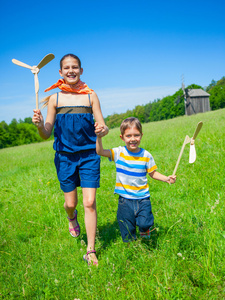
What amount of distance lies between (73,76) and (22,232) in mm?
2293

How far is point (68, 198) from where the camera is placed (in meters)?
3.22

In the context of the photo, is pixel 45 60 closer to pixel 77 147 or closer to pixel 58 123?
pixel 58 123

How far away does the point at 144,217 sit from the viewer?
2.79 meters

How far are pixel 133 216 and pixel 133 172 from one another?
494 mm

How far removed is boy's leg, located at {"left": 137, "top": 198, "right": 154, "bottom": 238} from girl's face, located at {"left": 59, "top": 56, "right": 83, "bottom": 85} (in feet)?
5.42

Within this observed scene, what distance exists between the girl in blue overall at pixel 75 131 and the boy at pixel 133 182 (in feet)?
1.05

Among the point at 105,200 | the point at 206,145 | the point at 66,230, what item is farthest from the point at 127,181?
the point at 206,145

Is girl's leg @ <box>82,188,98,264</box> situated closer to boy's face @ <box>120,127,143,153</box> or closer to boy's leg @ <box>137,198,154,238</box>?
boy's leg @ <box>137,198,154,238</box>

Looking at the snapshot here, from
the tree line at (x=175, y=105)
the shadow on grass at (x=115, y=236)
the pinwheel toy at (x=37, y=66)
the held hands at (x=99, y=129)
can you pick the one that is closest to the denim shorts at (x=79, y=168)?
the held hands at (x=99, y=129)

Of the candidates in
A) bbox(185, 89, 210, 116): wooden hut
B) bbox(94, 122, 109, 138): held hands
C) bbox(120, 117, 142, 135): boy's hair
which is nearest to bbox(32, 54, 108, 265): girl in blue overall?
bbox(120, 117, 142, 135): boy's hair

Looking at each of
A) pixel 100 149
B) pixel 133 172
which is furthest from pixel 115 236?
pixel 100 149

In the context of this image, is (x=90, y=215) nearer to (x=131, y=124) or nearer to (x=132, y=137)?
(x=132, y=137)

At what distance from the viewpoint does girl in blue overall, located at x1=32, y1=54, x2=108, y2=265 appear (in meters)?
3.02

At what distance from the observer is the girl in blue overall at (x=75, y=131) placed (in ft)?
9.91
